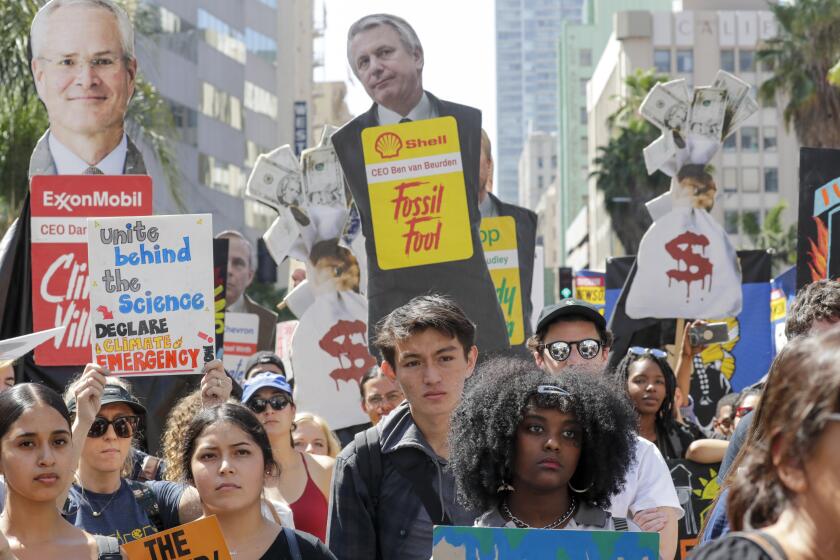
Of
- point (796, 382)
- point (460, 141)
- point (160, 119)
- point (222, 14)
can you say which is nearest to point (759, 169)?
point (222, 14)

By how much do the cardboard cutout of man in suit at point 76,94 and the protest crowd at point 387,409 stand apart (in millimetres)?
13

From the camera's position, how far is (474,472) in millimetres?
4117

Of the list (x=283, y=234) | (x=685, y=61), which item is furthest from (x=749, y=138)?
(x=283, y=234)

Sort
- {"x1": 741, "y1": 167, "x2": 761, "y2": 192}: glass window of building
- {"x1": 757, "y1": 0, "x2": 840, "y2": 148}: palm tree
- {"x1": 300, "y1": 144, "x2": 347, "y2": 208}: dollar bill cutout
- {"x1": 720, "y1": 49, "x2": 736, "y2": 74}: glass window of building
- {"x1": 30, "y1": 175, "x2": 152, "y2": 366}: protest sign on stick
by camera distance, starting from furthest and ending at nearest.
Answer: {"x1": 720, "y1": 49, "x2": 736, "y2": 74}: glass window of building
{"x1": 741, "y1": 167, "x2": 761, "y2": 192}: glass window of building
{"x1": 757, "y1": 0, "x2": 840, "y2": 148}: palm tree
{"x1": 300, "y1": 144, "x2": 347, "y2": 208}: dollar bill cutout
{"x1": 30, "y1": 175, "x2": 152, "y2": 366}: protest sign on stick

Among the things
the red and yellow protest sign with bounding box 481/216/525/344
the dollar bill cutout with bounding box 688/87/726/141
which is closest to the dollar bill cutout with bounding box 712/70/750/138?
the dollar bill cutout with bounding box 688/87/726/141

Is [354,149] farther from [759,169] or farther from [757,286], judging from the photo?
[759,169]

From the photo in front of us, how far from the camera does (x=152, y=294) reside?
22.7 feet

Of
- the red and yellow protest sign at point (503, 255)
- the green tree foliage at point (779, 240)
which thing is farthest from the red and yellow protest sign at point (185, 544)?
the green tree foliage at point (779, 240)

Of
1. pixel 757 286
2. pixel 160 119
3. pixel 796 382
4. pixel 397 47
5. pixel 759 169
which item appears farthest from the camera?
pixel 759 169

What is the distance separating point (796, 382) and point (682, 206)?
29.3 feet

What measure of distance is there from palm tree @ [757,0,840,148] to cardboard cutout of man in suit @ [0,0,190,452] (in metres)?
28.3

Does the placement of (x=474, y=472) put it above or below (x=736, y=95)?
below

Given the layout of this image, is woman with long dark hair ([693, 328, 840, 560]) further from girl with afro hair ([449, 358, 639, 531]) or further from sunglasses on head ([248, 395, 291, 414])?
sunglasses on head ([248, 395, 291, 414])

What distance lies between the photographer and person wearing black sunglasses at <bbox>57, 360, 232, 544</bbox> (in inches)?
211
